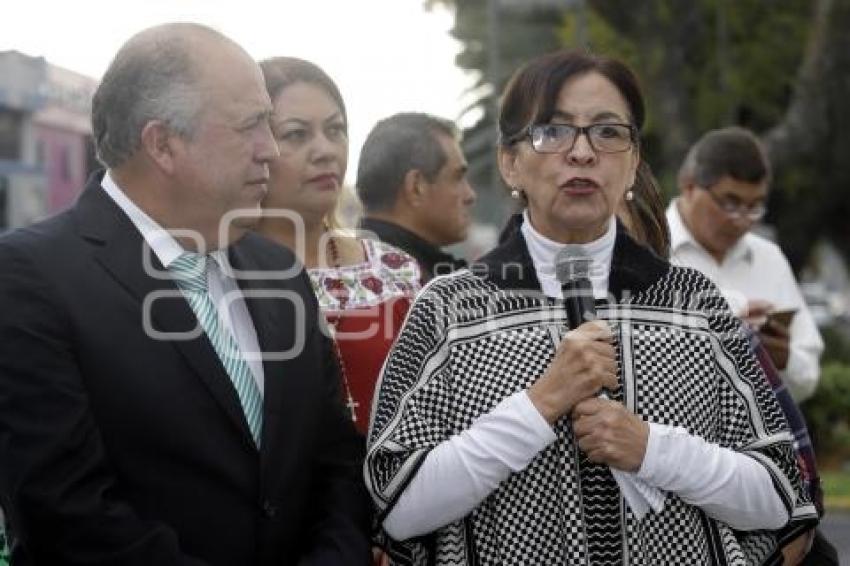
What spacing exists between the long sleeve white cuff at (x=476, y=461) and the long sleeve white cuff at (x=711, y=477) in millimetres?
223

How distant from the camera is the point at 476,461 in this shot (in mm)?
2949

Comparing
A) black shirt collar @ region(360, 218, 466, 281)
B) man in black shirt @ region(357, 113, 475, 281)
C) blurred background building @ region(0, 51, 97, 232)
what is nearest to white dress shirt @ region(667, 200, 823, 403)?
man in black shirt @ region(357, 113, 475, 281)

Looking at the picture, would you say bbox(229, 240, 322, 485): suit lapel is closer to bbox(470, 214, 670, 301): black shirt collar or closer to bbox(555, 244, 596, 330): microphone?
bbox(470, 214, 670, 301): black shirt collar

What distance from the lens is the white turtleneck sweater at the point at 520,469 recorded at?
2.94m

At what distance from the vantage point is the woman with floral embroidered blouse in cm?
402

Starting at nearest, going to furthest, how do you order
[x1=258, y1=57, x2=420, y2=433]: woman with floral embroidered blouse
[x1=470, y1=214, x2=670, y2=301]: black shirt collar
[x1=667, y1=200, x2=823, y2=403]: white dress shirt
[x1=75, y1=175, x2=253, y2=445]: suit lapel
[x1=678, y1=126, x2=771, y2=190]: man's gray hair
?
[x1=75, y1=175, x2=253, y2=445]: suit lapel < [x1=470, y1=214, x2=670, y2=301]: black shirt collar < [x1=258, y1=57, x2=420, y2=433]: woman with floral embroidered blouse < [x1=667, y1=200, x2=823, y2=403]: white dress shirt < [x1=678, y1=126, x2=771, y2=190]: man's gray hair

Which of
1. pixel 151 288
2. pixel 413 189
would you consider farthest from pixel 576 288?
pixel 413 189

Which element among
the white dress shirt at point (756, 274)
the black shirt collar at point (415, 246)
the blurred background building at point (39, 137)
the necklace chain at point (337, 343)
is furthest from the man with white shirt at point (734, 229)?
the blurred background building at point (39, 137)

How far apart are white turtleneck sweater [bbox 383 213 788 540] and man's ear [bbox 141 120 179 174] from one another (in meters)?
0.81

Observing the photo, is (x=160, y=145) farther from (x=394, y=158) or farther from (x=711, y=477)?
(x=394, y=158)

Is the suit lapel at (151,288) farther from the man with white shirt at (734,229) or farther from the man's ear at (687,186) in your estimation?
the man's ear at (687,186)

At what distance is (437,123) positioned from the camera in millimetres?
5285

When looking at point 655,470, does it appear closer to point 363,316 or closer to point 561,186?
point 561,186

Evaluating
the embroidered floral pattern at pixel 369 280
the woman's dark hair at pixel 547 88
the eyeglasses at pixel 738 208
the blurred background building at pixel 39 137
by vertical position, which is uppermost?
the woman's dark hair at pixel 547 88
